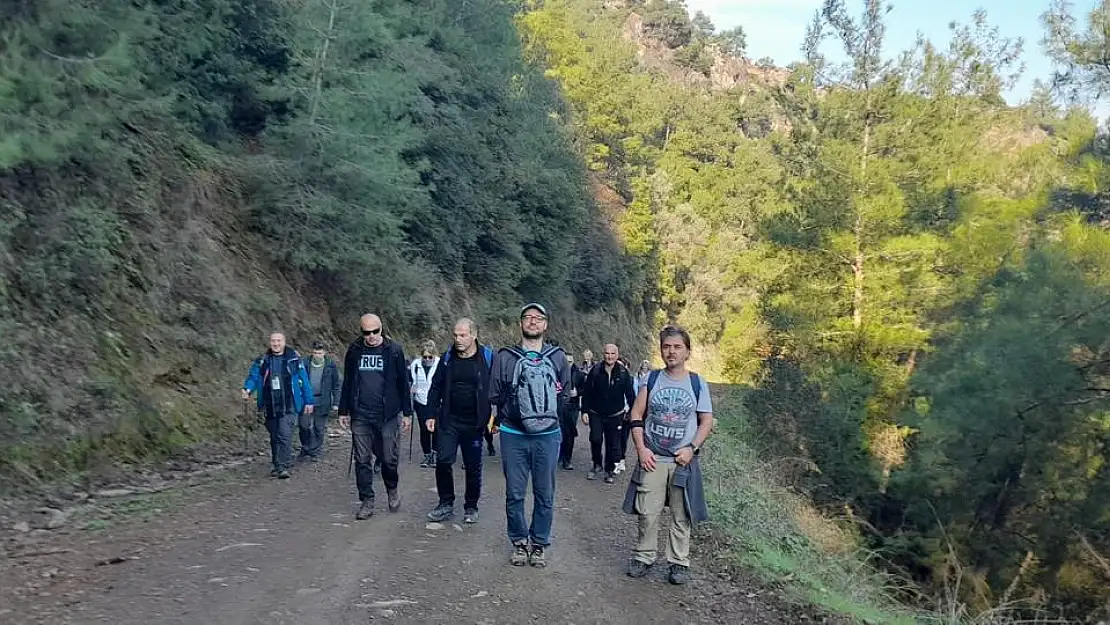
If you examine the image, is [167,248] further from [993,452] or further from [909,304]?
[909,304]

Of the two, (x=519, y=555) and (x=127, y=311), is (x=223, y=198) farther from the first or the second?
(x=519, y=555)

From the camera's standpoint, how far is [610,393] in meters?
12.8

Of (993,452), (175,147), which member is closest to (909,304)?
(993,452)

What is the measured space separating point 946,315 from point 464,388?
20.9 meters

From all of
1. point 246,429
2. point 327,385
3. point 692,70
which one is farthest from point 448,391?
point 692,70

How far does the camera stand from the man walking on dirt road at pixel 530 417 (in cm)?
702

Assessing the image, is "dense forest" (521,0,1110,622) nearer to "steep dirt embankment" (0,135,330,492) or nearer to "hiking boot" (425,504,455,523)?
"hiking boot" (425,504,455,523)

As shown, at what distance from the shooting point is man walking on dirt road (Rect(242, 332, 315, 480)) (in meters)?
11.1

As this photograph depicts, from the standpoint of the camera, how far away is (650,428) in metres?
6.85

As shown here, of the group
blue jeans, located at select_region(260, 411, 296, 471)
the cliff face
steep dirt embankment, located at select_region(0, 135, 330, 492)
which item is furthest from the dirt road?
the cliff face

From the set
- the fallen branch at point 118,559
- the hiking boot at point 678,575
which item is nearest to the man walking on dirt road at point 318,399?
the fallen branch at point 118,559

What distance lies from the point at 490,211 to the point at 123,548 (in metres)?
20.9

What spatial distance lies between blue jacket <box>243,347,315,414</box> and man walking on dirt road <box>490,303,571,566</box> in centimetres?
500

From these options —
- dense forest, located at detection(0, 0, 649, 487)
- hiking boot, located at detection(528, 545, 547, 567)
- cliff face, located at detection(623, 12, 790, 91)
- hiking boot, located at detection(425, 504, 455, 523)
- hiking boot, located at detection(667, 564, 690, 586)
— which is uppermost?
cliff face, located at detection(623, 12, 790, 91)
